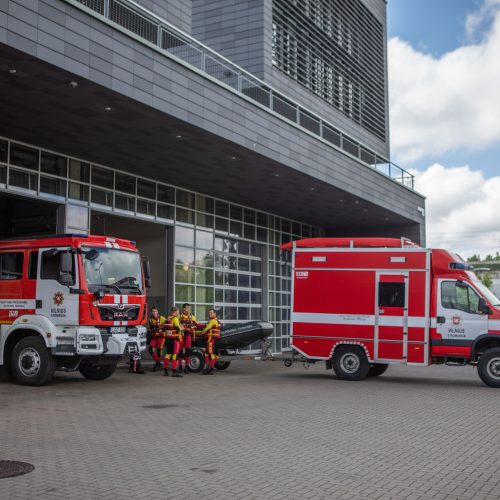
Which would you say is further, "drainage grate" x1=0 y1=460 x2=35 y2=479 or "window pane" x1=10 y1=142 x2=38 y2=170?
"window pane" x1=10 y1=142 x2=38 y2=170

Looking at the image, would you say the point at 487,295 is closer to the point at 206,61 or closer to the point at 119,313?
the point at 119,313

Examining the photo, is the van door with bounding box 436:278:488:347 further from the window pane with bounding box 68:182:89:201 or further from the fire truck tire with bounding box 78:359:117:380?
the window pane with bounding box 68:182:89:201

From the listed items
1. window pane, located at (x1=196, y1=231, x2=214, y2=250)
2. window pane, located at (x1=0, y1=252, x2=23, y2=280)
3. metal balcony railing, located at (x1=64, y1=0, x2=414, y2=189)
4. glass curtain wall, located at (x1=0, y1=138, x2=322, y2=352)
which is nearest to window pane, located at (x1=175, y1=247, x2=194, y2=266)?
glass curtain wall, located at (x1=0, y1=138, x2=322, y2=352)

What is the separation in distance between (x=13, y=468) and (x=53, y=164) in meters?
13.0

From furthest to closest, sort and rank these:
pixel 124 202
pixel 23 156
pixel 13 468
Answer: pixel 124 202 → pixel 23 156 → pixel 13 468

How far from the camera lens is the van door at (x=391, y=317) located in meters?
16.1

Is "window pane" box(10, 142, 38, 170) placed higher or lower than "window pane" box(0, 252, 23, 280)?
higher

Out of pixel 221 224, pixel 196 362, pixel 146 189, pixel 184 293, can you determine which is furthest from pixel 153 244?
pixel 196 362

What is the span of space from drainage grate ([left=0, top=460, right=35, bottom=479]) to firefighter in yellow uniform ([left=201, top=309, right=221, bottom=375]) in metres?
10.8

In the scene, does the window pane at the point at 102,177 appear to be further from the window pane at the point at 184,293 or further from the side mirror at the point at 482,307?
the side mirror at the point at 482,307

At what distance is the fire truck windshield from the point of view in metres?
14.1

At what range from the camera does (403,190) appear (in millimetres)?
29562

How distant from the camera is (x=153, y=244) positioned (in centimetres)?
2325

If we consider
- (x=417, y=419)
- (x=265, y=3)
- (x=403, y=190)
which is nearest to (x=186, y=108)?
(x=417, y=419)
